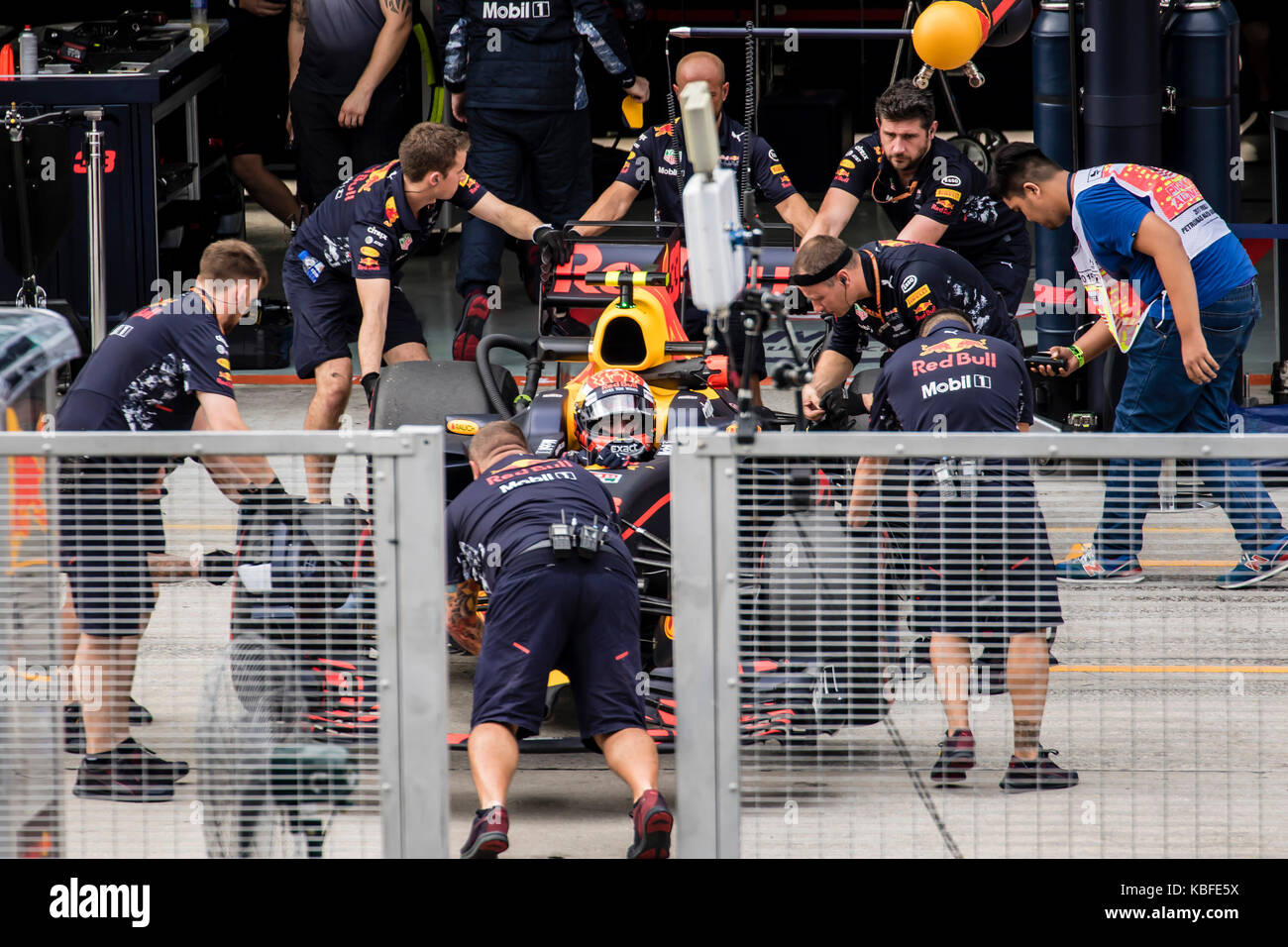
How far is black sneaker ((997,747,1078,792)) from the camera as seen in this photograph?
448cm

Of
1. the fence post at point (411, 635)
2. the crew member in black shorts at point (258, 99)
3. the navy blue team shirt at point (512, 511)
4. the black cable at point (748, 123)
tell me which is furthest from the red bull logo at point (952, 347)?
the crew member in black shorts at point (258, 99)

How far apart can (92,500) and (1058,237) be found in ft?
22.3

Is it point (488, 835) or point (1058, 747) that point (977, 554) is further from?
point (488, 835)

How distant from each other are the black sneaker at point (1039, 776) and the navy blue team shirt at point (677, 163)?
5387mm

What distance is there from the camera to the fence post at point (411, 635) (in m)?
4.25

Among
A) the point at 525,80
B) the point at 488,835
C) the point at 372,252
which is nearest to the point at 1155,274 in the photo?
the point at 372,252

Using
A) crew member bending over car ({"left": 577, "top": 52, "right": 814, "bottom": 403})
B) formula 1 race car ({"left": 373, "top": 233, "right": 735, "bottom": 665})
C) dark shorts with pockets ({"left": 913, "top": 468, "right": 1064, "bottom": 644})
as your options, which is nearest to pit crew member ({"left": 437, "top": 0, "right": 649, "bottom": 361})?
crew member bending over car ({"left": 577, "top": 52, "right": 814, "bottom": 403})

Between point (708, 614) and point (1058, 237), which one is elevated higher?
point (1058, 237)

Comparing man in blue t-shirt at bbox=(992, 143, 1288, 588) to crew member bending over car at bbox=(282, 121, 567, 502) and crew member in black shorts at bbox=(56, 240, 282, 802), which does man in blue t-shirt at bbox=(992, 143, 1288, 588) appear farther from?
crew member in black shorts at bbox=(56, 240, 282, 802)

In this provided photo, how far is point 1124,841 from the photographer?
4.50m

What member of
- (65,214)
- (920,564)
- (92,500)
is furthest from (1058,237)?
(92,500)
